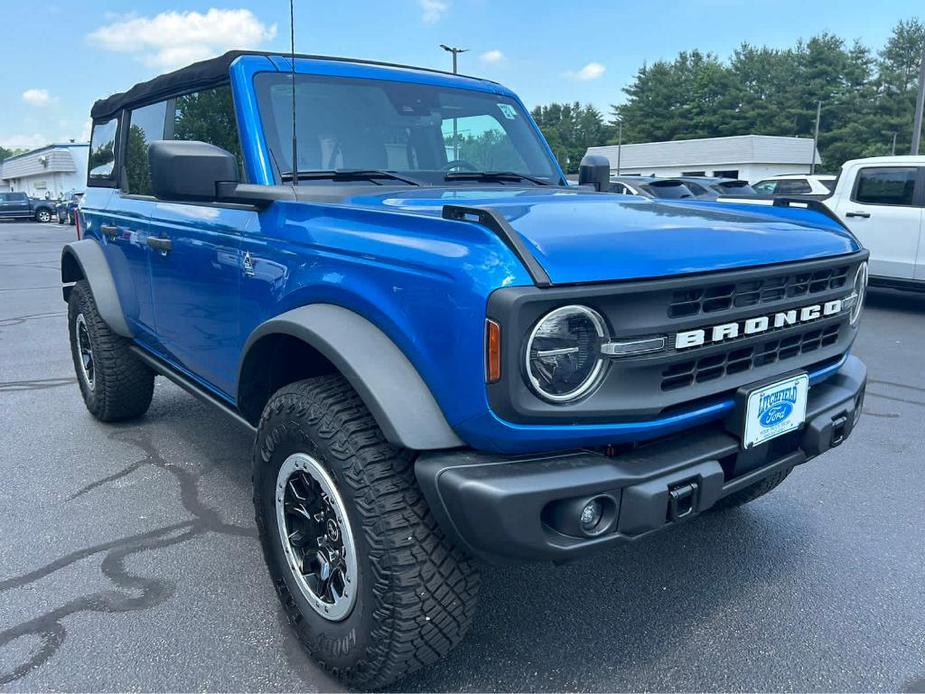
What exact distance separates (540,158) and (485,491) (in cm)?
233

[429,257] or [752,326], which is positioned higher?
[429,257]

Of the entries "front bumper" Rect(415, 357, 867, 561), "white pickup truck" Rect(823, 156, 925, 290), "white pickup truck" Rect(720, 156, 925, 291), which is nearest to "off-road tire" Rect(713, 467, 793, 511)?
"front bumper" Rect(415, 357, 867, 561)

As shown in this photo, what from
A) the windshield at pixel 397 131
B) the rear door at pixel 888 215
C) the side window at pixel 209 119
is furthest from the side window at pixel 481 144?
the rear door at pixel 888 215

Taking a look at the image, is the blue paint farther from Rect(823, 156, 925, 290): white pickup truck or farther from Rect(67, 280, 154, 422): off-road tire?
Rect(823, 156, 925, 290): white pickup truck

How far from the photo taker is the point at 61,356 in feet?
22.5

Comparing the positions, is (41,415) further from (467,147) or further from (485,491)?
(485,491)

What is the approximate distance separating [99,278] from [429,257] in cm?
299

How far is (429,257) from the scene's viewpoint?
1.96 metres

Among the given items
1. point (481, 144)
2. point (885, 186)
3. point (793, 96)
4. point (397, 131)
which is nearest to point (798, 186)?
point (885, 186)

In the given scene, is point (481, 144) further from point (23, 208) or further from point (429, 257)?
point (23, 208)

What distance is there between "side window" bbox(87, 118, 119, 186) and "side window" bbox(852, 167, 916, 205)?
332 inches

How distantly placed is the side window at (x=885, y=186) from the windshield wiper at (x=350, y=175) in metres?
7.95

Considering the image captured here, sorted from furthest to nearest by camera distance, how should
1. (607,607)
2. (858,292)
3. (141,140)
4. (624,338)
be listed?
(141,140) → (858,292) → (607,607) → (624,338)

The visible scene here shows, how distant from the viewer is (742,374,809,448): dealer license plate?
7.12ft
